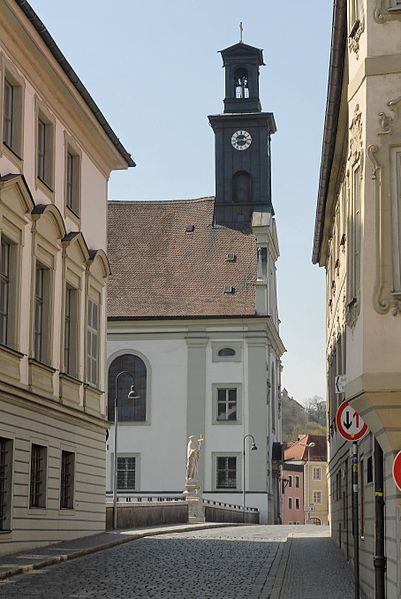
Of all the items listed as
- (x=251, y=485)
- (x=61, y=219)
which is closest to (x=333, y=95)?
(x=61, y=219)

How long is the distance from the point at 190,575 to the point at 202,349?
4578 centimetres

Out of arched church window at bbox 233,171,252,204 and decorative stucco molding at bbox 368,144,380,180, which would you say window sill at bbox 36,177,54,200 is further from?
arched church window at bbox 233,171,252,204

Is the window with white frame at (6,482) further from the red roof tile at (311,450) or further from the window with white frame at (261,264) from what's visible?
the red roof tile at (311,450)

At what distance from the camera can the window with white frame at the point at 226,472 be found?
64.3 m

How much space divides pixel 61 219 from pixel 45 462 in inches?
224

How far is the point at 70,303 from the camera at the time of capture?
29750 mm

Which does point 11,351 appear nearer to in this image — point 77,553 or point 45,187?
point 77,553

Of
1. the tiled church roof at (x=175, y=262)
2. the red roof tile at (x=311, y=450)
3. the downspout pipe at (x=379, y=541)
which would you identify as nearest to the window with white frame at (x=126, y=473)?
the tiled church roof at (x=175, y=262)

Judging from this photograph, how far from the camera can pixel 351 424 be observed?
1474 centimetres

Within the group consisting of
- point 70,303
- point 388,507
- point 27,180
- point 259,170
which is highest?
point 259,170

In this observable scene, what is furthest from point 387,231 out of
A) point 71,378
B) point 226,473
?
point 226,473

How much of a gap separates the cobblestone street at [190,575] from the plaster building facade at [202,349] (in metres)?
35.5

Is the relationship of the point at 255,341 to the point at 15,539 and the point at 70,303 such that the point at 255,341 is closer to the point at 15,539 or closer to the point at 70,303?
the point at 70,303

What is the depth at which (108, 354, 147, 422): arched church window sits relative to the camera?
66.2 metres
